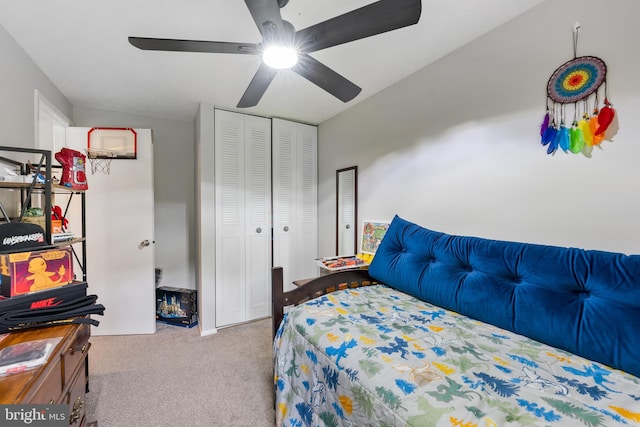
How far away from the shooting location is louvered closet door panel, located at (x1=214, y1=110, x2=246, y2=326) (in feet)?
9.02

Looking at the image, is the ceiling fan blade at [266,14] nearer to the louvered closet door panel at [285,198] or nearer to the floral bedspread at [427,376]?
the floral bedspread at [427,376]

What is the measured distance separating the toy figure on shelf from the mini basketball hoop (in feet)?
3.17

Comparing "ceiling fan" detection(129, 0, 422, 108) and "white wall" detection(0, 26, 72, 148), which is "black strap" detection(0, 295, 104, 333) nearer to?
"ceiling fan" detection(129, 0, 422, 108)

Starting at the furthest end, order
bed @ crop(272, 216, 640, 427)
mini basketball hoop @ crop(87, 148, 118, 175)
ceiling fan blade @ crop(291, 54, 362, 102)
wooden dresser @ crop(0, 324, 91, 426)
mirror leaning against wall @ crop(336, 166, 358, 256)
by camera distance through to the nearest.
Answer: mirror leaning against wall @ crop(336, 166, 358, 256) < mini basketball hoop @ crop(87, 148, 118, 175) < ceiling fan blade @ crop(291, 54, 362, 102) < bed @ crop(272, 216, 640, 427) < wooden dresser @ crop(0, 324, 91, 426)

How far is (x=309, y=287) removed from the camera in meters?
1.76

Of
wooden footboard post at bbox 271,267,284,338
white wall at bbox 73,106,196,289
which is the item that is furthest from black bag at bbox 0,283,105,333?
white wall at bbox 73,106,196,289

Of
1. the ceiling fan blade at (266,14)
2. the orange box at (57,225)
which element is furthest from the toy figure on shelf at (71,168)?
the ceiling fan blade at (266,14)

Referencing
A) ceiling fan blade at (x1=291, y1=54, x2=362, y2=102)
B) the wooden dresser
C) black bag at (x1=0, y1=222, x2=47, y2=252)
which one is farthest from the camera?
ceiling fan blade at (x1=291, y1=54, x2=362, y2=102)

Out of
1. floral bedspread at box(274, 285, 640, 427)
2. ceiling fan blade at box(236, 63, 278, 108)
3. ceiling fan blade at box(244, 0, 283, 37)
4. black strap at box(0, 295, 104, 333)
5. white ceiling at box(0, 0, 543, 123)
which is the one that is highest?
white ceiling at box(0, 0, 543, 123)

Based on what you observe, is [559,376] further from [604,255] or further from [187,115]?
[187,115]

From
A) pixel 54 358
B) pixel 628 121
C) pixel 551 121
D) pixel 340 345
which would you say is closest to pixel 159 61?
pixel 54 358

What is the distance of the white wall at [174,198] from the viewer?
314 cm

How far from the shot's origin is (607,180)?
121 centimetres

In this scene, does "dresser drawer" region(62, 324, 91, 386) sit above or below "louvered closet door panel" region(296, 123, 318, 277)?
below
